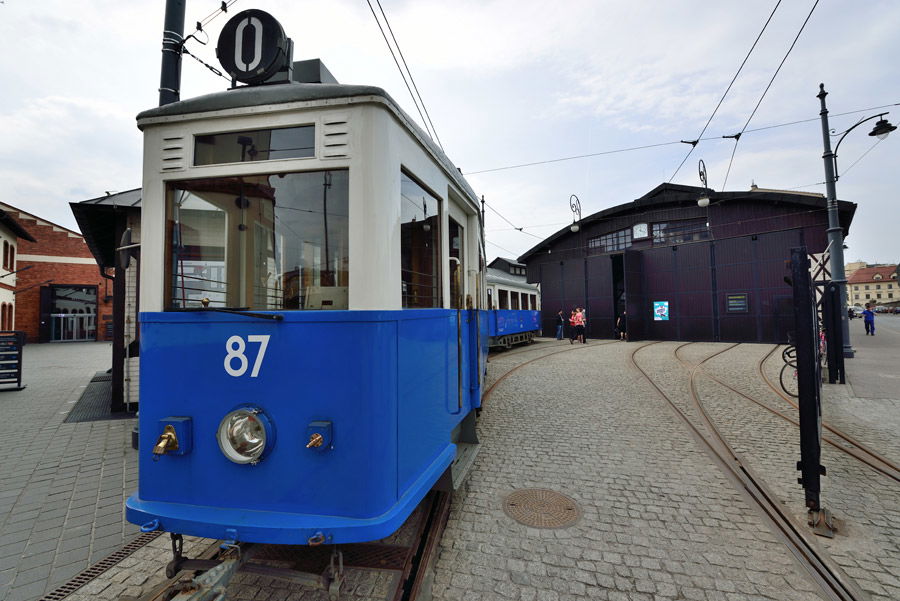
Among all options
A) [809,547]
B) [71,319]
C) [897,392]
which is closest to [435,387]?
[809,547]

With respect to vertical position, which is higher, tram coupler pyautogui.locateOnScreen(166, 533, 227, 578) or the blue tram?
the blue tram

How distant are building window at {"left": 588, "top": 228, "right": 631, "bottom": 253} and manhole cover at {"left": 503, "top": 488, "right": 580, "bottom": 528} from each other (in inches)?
988

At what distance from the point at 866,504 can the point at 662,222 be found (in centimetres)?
2471

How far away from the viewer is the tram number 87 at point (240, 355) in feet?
6.81

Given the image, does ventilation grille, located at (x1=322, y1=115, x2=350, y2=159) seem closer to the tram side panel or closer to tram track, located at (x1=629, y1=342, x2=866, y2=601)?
tram track, located at (x1=629, y1=342, x2=866, y2=601)

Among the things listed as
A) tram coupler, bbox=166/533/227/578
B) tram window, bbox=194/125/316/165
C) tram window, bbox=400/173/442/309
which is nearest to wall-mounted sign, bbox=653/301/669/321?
tram window, bbox=400/173/442/309

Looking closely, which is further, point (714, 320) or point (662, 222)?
point (662, 222)

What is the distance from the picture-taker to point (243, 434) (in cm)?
209

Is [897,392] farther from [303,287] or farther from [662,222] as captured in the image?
[662,222]

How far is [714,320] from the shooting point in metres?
20.0

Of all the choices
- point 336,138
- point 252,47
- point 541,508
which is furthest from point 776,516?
point 252,47

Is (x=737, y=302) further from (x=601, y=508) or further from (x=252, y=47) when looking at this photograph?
(x=252, y=47)

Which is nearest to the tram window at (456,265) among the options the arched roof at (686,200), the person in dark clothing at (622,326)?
the arched roof at (686,200)

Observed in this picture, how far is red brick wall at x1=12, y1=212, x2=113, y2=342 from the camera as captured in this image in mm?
23391
